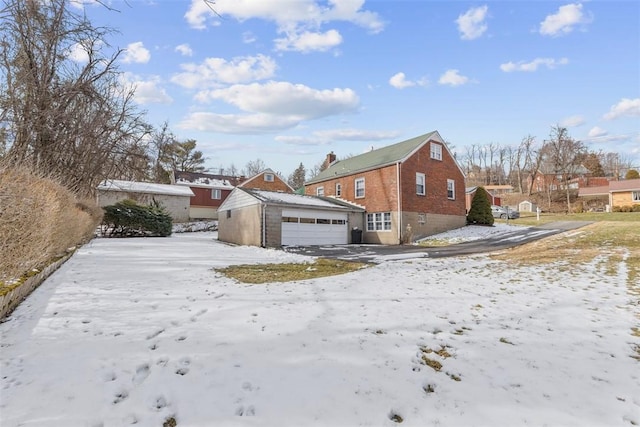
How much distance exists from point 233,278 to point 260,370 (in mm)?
4725

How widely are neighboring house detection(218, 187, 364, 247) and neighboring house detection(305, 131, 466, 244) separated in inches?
60.0

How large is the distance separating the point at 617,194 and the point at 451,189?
92.7 feet

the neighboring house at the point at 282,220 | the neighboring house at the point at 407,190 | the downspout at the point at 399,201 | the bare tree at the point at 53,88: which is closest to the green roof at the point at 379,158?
the neighboring house at the point at 407,190

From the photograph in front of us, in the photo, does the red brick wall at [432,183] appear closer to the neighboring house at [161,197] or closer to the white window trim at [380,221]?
the white window trim at [380,221]

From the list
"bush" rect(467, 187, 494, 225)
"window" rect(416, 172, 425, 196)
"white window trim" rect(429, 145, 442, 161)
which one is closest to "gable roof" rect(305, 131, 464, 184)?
"white window trim" rect(429, 145, 442, 161)

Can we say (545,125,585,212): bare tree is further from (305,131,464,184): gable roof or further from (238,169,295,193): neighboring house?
(238,169,295,193): neighboring house

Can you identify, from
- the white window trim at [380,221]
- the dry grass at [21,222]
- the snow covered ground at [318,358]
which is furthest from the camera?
the white window trim at [380,221]

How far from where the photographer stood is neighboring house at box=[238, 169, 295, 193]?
37.8m

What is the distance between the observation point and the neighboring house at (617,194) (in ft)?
121

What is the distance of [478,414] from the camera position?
2650 mm

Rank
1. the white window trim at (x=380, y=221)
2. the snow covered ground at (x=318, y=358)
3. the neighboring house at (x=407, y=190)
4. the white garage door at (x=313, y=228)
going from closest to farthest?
the snow covered ground at (x=318, y=358) < the white garage door at (x=313, y=228) < the neighboring house at (x=407, y=190) < the white window trim at (x=380, y=221)

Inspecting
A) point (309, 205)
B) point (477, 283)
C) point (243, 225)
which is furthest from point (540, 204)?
point (477, 283)

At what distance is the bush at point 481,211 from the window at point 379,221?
8.01 m

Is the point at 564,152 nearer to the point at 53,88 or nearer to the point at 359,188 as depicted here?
the point at 359,188
